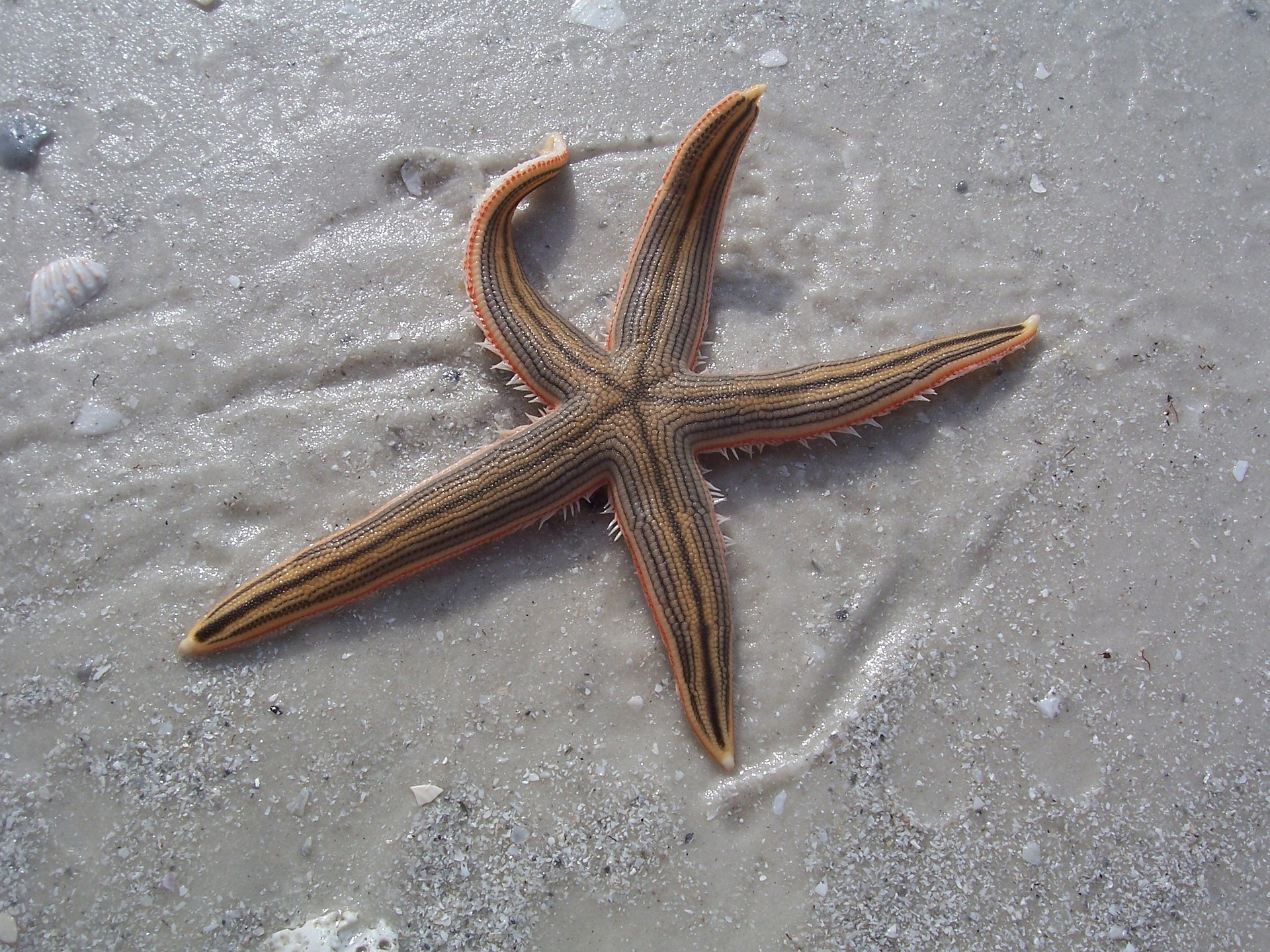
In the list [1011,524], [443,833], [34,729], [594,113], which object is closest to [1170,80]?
[1011,524]

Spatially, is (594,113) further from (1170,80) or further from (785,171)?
(1170,80)

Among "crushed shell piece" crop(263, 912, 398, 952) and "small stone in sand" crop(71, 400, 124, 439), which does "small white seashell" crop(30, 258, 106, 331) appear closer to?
"small stone in sand" crop(71, 400, 124, 439)

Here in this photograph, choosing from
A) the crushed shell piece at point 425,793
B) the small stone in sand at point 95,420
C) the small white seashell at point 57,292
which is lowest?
the crushed shell piece at point 425,793

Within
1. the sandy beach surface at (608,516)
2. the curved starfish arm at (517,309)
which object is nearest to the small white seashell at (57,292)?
the sandy beach surface at (608,516)

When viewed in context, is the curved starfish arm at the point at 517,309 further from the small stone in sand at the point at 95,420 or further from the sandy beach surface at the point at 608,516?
the small stone in sand at the point at 95,420

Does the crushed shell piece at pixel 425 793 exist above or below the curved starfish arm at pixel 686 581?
below

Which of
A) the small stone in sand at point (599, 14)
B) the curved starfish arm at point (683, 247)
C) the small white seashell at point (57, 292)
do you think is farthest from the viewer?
the small stone in sand at point (599, 14)
